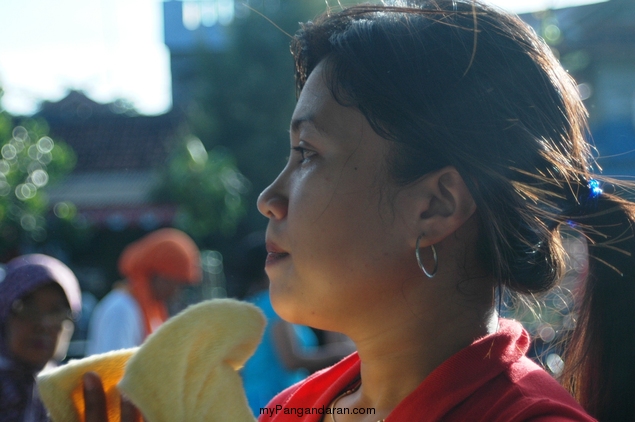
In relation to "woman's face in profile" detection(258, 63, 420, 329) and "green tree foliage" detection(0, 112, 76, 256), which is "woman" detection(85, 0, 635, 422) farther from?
"green tree foliage" detection(0, 112, 76, 256)

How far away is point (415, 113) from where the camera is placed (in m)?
1.25

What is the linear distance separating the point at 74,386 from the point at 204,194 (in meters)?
8.55

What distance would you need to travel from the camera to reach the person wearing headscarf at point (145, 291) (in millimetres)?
4164

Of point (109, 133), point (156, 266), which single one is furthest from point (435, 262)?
point (109, 133)

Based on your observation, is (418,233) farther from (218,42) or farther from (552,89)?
(218,42)

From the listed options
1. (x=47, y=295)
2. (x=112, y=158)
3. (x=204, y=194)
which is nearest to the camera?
(x=47, y=295)

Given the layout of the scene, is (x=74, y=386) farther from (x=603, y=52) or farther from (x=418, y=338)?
(x=603, y=52)

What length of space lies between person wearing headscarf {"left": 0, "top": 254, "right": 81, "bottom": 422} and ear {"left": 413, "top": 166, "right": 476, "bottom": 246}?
5.89ft

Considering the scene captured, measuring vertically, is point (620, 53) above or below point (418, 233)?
below

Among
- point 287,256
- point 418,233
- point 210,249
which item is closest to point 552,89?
point 418,233

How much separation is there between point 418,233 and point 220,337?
0.43 metres

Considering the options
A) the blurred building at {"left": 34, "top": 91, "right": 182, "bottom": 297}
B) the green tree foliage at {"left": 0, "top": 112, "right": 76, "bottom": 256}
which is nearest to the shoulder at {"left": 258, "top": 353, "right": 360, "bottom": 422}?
the green tree foliage at {"left": 0, "top": 112, "right": 76, "bottom": 256}

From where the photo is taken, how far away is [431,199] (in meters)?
1.28

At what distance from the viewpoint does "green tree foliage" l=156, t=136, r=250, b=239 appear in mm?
9641
